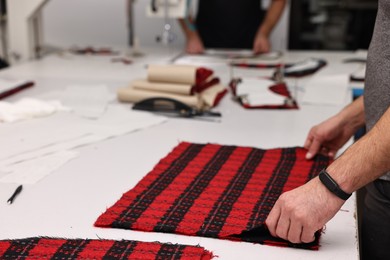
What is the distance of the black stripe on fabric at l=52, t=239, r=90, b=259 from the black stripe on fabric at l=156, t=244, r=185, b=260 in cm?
13

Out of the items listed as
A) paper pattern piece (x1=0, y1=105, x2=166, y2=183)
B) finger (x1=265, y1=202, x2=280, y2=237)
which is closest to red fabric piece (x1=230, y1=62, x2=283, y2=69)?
paper pattern piece (x1=0, y1=105, x2=166, y2=183)

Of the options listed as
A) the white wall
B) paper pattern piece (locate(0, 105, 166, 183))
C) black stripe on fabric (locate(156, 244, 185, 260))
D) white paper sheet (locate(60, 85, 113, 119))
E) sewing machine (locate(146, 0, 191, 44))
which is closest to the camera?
black stripe on fabric (locate(156, 244, 185, 260))

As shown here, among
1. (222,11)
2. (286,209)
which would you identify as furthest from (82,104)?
(222,11)

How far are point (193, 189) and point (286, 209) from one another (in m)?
0.26

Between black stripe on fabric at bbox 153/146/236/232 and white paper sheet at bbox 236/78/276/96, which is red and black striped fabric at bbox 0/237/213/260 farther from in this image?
white paper sheet at bbox 236/78/276/96

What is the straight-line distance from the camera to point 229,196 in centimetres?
118

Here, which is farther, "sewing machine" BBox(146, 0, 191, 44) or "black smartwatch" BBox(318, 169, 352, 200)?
"sewing machine" BBox(146, 0, 191, 44)

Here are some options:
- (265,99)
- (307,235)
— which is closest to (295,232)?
(307,235)

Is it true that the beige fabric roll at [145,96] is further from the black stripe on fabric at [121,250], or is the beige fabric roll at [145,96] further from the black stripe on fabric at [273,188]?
the black stripe on fabric at [121,250]

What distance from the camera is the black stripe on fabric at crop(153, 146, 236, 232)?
1.06 m

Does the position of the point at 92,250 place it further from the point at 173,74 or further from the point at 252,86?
the point at 252,86

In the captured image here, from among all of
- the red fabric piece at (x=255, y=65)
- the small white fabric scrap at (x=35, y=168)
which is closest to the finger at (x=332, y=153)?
the small white fabric scrap at (x=35, y=168)

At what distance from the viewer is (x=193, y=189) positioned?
1.21 meters

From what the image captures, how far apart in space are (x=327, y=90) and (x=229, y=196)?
3.64 feet
